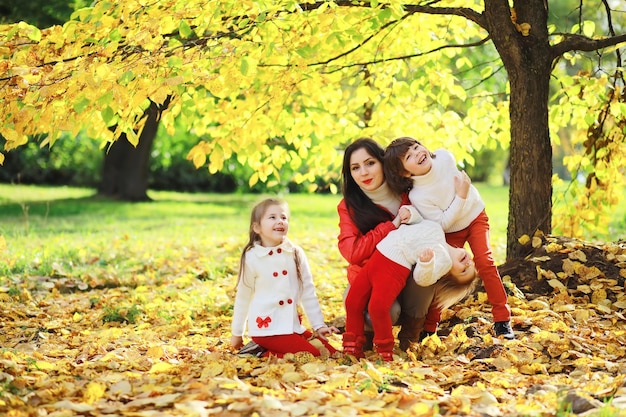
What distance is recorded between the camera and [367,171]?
163 inches

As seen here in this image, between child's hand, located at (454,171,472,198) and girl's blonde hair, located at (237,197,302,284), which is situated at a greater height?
child's hand, located at (454,171,472,198)

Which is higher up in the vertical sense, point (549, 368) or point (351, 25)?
point (351, 25)

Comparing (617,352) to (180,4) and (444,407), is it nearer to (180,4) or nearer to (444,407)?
(444,407)

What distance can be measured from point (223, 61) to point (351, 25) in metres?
1.27

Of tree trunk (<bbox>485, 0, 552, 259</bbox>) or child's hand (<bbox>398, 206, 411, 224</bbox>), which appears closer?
child's hand (<bbox>398, 206, 411, 224</bbox>)

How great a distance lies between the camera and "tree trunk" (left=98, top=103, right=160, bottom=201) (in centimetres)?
1474

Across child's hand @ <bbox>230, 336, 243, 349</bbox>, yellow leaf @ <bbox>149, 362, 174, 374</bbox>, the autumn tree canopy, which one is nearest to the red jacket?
child's hand @ <bbox>230, 336, 243, 349</bbox>

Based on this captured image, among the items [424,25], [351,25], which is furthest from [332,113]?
[351,25]

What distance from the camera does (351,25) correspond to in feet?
17.2

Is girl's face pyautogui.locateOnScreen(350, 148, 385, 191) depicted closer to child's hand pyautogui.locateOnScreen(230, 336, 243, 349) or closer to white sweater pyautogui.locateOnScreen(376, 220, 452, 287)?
white sweater pyautogui.locateOnScreen(376, 220, 452, 287)

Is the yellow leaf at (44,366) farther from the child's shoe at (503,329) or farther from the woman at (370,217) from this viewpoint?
the child's shoe at (503,329)

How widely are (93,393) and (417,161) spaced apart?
6.57 ft

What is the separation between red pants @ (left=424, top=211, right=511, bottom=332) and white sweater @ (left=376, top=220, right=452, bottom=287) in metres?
0.30

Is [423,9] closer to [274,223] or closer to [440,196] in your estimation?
[440,196]
